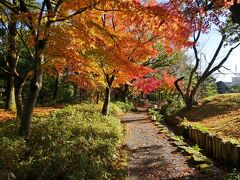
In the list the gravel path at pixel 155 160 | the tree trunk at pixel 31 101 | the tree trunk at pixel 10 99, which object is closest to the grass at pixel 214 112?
the gravel path at pixel 155 160

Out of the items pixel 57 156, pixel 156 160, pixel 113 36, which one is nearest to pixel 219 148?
pixel 156 160

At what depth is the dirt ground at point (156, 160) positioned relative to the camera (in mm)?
7785

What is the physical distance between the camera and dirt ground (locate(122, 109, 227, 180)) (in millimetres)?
7785

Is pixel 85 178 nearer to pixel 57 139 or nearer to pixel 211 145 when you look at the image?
pixel 57 139

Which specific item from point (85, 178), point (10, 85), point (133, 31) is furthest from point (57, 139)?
point (10, 85)

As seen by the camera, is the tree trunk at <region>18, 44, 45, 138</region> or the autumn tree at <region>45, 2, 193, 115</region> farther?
the autumn tree at <region>45, 2, 193, 115</region>

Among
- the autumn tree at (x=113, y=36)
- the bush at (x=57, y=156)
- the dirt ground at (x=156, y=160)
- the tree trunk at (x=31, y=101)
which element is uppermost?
the autumn tree at (x=113, y=36)

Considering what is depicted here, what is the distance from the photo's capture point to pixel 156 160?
922 cm

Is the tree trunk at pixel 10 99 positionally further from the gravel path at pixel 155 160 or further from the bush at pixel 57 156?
the bush at pixel 57 156

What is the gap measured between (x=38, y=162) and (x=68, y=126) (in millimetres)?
3233

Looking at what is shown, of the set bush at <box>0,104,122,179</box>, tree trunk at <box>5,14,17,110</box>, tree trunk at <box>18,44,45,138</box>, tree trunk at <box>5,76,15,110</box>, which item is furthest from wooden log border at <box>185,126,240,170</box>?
tree trunk at <box>5,76,15,110</box>

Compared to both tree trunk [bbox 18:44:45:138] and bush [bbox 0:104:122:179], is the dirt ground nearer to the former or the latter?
bush [bbox 0:104:122:179]

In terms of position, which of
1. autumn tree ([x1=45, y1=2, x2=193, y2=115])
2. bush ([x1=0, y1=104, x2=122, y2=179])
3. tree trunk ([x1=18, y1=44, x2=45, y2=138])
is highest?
autumn tree ([x1=45, y1=2, x2=193, y2=115])

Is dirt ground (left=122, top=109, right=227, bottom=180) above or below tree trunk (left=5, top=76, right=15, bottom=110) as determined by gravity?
below
